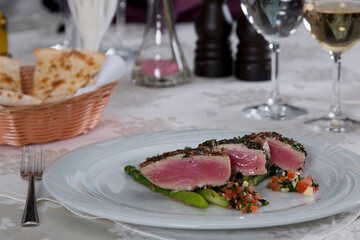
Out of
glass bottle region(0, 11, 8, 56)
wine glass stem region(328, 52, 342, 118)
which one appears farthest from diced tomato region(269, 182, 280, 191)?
glass bottle region(0, 11, 8, 56)

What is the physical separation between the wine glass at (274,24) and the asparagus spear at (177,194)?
1.77ft

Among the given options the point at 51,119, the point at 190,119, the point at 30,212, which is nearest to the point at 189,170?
the point at 30,212

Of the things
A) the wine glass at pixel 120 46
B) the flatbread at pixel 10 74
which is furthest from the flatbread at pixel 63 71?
the wine glass at pixel 120 46

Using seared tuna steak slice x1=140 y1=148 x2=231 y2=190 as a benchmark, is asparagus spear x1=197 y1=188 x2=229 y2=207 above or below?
below

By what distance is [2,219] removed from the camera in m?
0.84

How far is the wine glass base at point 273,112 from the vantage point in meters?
1.40

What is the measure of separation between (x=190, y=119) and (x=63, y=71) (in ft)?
1.09

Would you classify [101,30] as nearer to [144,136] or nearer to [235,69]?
[235,69]

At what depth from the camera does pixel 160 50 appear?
1.70m

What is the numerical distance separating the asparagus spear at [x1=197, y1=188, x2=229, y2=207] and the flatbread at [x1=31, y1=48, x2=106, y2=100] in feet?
1.75

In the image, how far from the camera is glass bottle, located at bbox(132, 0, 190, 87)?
5.56ft

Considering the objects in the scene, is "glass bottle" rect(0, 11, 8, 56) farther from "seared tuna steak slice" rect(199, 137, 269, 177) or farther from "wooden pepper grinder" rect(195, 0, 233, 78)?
"seared tuna steak slice" rect(199, 137, 269, 177)

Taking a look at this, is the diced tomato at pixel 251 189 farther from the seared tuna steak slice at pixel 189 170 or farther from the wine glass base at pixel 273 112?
the wine glass base at pixel 273 112

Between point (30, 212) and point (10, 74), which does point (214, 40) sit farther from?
point (30, 212)
